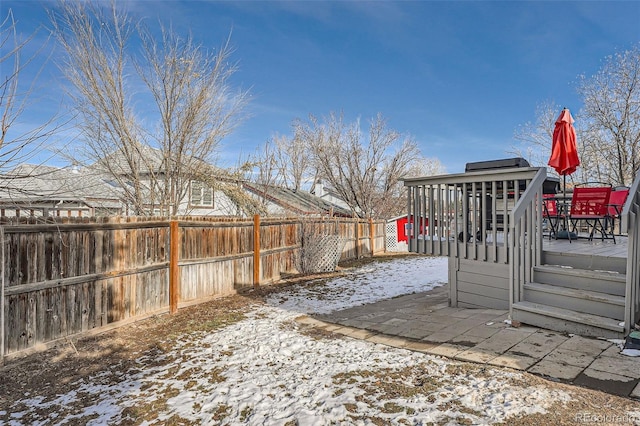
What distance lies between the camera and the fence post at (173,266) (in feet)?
17.7

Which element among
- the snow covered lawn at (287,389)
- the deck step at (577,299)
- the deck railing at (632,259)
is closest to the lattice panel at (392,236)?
the deck step at (577,299)

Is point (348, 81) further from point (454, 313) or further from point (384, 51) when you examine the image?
point (454, 313)

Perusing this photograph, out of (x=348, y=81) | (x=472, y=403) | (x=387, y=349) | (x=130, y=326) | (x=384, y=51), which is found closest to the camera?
(x=472, y=403)

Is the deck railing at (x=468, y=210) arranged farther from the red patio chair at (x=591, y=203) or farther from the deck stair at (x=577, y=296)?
the red patio chair at (x=591, y=203)

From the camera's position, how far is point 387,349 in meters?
3.53

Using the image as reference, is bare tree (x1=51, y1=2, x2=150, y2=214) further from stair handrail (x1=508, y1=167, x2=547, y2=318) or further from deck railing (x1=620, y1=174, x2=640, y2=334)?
deck railing (x1=620, y1=174, x2=640, y2=334)

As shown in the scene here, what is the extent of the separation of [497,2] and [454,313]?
25.5ft

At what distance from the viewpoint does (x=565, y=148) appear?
5328 millimetres

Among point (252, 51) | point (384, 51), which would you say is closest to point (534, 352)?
point (252, 51)

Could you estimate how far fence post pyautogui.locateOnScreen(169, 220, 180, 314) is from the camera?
539 centimetres

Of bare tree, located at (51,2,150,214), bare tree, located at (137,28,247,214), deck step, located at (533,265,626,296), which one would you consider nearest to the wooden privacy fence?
bare tree, located at (137,28,247,214)

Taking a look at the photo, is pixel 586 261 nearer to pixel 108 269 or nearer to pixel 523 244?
pixel 523 244

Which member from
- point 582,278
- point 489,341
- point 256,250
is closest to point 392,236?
point 256,250

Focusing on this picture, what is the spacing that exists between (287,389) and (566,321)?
2.77 metres
